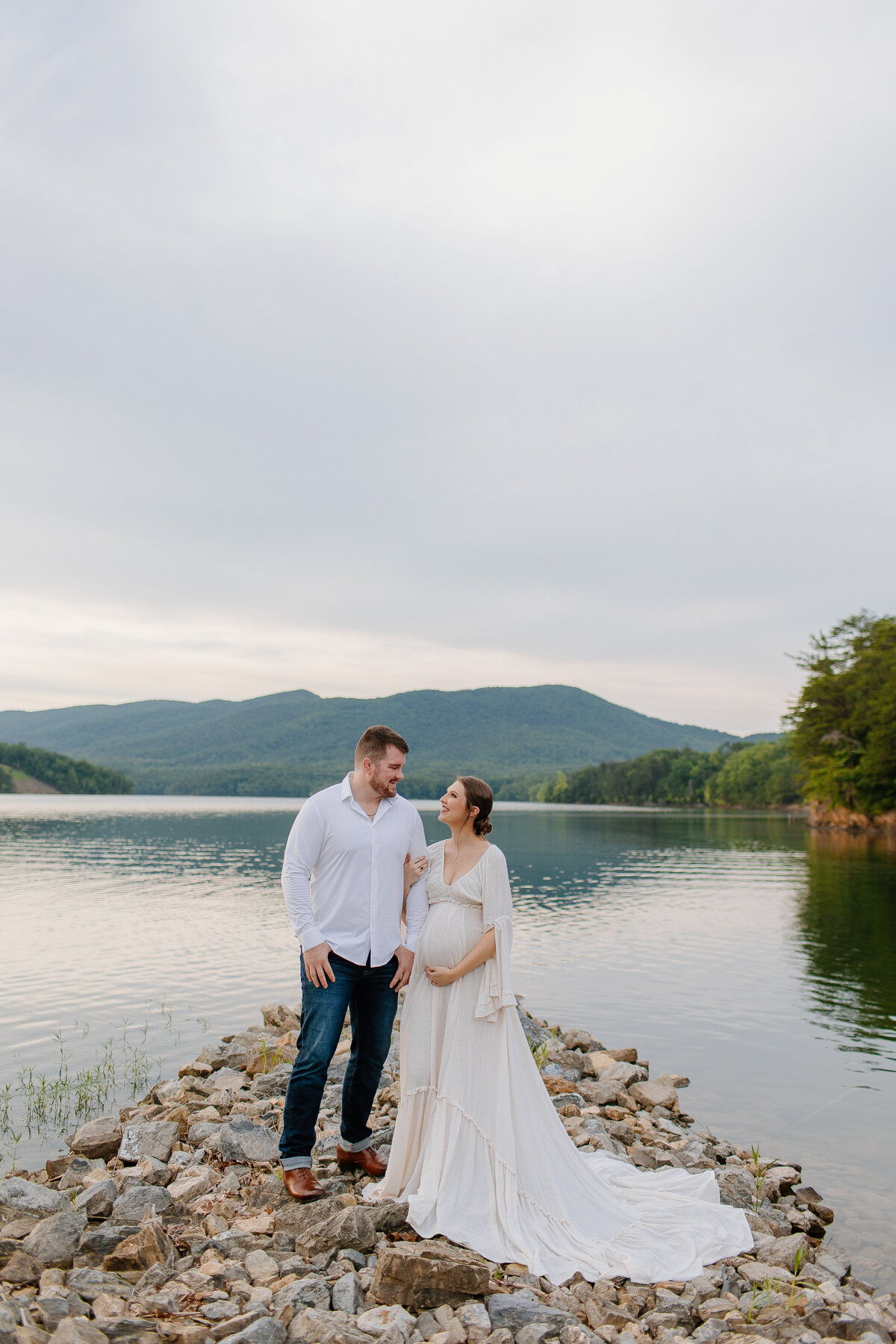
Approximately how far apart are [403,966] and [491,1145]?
1.18 m

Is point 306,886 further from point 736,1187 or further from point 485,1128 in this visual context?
point 736,1187

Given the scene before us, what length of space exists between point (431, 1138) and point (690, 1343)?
178 centimetres

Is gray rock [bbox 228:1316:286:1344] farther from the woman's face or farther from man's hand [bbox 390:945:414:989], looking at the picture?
the woman's face

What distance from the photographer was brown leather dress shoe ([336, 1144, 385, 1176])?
21.0 feet

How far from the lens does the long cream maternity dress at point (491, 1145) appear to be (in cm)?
543

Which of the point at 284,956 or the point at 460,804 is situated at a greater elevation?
the point at 460,804

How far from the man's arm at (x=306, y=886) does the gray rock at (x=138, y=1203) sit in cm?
181

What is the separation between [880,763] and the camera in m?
71.8

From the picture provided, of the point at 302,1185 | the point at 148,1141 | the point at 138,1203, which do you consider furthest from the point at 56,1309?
the point at 148,1141

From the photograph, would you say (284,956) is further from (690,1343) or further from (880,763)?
(880,763)

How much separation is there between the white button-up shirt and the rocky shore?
61.6 inches

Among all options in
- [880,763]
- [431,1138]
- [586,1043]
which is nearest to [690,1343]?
[431,1138]

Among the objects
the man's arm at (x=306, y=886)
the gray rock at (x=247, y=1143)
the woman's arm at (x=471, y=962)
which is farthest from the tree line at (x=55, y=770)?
the woman's arm at (x=471, y=962)

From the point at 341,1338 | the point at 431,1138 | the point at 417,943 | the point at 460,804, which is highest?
the point at 460,804
